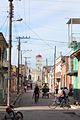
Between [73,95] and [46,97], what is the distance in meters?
4.60

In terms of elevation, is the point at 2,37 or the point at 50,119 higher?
the point at 2,37

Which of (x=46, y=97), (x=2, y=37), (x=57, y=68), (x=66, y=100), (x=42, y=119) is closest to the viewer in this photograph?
(x=42, y=119)

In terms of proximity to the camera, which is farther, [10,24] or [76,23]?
[76,23]

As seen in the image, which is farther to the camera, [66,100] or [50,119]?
[66,100]

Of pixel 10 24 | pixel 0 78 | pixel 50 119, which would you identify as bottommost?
pixel 50 119

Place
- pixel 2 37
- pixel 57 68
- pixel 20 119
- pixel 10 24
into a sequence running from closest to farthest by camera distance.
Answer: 1. pixel 20 119
2. pixel 10 24
3. pixel 2 37
4. pixel 57 68

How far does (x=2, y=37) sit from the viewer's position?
52.9m

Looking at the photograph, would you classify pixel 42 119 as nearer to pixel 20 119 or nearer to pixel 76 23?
pixel 20 119

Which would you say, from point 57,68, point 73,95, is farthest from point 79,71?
point 57,68

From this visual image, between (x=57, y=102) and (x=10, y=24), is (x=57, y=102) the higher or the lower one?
the lower one

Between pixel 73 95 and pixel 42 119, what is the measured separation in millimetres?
29445

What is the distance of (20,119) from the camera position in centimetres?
2344

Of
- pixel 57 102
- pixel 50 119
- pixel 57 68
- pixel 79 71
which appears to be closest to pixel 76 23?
pixel 79 71

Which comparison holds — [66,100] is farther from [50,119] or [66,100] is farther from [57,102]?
[50,119]
